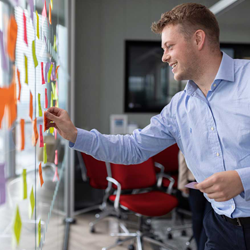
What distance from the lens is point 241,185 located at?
3.31ft

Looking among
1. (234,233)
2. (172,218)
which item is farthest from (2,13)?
(172,218)

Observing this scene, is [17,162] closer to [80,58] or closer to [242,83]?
[242,83]

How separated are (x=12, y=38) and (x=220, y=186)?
2.31 ft

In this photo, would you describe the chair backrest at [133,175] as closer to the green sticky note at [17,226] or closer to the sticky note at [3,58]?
the green sticky note at [17,226]

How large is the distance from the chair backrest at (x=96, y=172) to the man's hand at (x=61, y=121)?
1953 mm

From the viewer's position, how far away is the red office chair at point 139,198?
8.82 feet

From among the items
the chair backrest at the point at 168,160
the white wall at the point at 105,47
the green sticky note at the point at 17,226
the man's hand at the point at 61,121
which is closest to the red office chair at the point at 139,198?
the chair backrest at the point at 168,160

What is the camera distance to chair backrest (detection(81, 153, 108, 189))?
321cm

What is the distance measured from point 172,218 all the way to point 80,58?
2.32 m

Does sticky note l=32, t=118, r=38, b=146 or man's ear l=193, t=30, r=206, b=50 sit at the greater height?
man's ear l=193, t=30, r=206, b=50

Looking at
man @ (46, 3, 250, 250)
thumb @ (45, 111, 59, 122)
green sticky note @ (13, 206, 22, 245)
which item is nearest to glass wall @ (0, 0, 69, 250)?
green sticky note @ (13, 206, 22, 245)

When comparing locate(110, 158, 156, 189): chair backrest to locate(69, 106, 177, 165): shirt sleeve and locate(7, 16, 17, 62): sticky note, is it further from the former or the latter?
locate(7, 16, 17, 62): sticky note

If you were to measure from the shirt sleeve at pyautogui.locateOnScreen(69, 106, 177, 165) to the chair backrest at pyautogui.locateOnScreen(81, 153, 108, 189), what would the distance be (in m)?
1.81

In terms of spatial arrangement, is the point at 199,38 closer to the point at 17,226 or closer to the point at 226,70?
the point at 226,70
